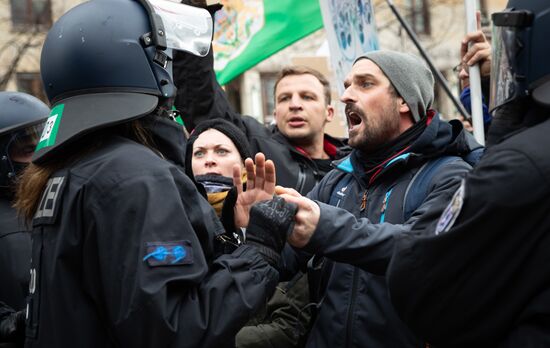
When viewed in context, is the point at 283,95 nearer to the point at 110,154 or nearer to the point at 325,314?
the point at 325,314

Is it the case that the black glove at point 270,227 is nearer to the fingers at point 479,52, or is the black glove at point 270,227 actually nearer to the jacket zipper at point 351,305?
the jacket zipper at point 351,305

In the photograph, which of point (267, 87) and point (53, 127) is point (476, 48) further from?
point (267, 87)

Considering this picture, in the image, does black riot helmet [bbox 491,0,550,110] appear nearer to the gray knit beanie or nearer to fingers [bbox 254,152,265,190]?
fingers [bbox 254,152,265,190]

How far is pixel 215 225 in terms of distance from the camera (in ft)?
7.58

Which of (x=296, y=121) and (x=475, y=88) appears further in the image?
(x=296, y=121)

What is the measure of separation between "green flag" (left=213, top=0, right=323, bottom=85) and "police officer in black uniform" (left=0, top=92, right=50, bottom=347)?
253cm

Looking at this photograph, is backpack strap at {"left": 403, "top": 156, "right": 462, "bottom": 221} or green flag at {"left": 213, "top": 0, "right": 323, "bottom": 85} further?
green flag at {"left": 213, "top": 0, "right": 323, "bottom": 85}

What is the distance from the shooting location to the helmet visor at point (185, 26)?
240cm

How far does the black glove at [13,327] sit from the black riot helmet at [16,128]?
0.79m

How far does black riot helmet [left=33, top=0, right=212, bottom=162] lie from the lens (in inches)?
84.7

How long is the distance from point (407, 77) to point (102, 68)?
1.57 m

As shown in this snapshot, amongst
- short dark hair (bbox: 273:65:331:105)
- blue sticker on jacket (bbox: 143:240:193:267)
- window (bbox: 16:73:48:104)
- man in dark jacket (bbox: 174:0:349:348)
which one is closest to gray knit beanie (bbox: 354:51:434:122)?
man in dark jacket (bbox: 174:0:349:348)

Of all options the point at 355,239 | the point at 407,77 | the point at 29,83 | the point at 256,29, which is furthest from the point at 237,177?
the point at 29,83

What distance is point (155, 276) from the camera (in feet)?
6.40
